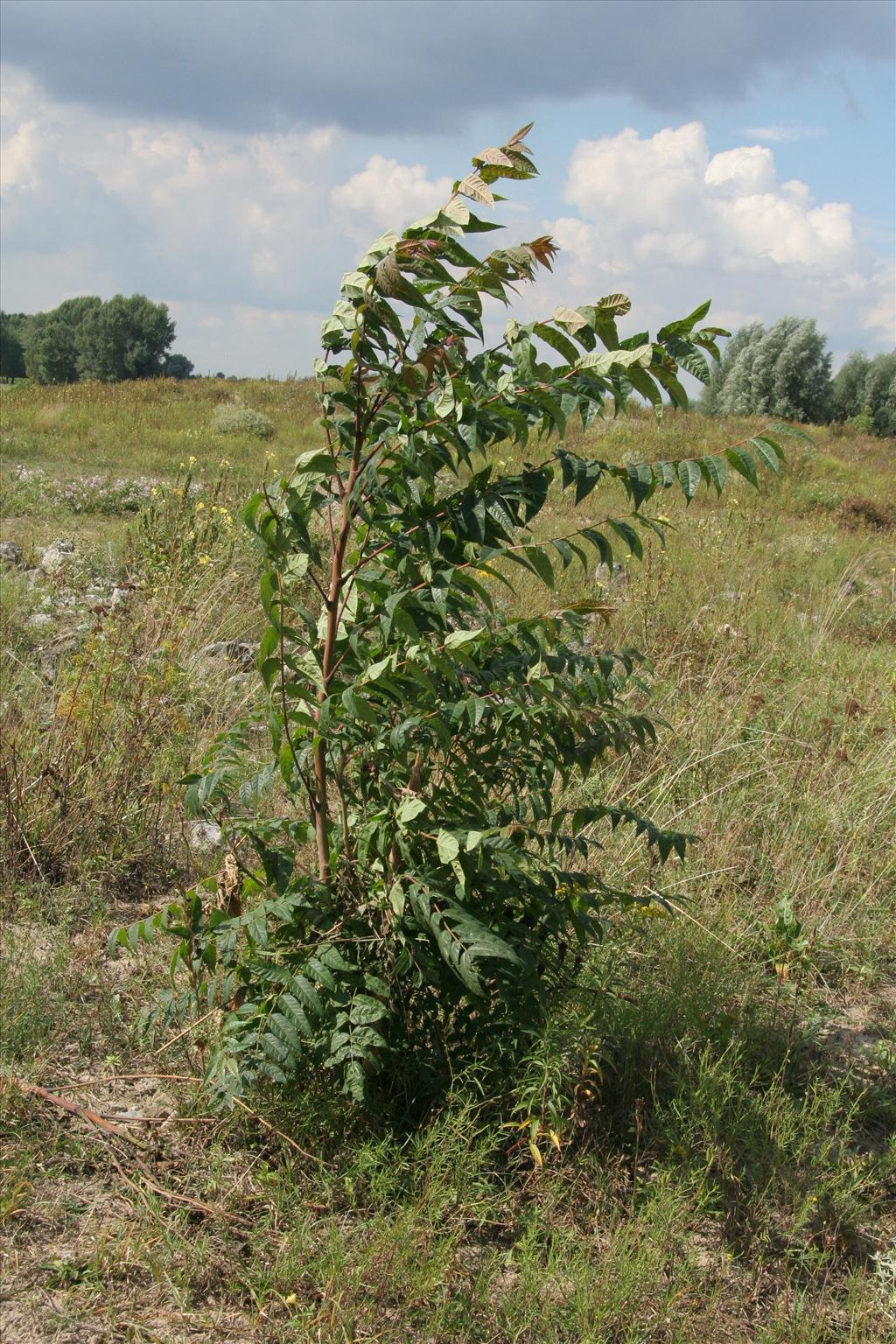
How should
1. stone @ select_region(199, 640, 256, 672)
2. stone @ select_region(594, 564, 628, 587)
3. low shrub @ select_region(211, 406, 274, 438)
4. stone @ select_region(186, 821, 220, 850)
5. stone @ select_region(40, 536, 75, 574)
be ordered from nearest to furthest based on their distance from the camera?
1. stone @ select_region(186, 821, 220, 850)
2. stone @ select_region(199, 640, 256, 672)
3. stone @ select_region(40, 536, 75, 574)
4. stone @ select_region(594, 564, 628, 587)
5. low shrub @ select_region(211, 406, 274, 438)

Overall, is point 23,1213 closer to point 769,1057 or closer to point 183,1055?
point 183,1055

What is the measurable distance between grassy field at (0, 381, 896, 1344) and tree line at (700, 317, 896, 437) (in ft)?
111

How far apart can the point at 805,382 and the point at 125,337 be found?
64.9m

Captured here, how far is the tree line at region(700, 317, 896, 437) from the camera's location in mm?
36438

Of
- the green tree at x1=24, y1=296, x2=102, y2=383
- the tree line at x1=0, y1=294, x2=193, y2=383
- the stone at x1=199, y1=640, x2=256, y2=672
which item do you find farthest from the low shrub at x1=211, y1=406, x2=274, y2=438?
the green tree at x1=24, y1=296, x2=102, y2=383

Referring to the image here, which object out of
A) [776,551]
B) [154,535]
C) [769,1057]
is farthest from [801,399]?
[769,1057]

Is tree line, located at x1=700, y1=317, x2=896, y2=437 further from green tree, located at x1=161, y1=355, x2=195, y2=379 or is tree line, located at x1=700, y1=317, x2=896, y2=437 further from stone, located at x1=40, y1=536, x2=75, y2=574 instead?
green tree, located at x1=161, y1=355, x2=195, y2=379

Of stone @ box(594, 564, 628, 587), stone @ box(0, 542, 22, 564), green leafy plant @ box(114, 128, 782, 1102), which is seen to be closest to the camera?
green leafy plant @ box(114, 128, 782, 1102)

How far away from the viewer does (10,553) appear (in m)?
7.06

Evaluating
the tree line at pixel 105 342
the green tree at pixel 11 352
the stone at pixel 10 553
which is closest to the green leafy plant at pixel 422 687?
the stone at pixel 10 553

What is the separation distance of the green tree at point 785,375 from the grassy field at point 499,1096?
33.6 meters

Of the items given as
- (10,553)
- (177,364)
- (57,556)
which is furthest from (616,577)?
(177,364)

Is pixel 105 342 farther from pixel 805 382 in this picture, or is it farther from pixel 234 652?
pixel 234 652

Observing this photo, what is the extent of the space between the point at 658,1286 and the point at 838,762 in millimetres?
3031
